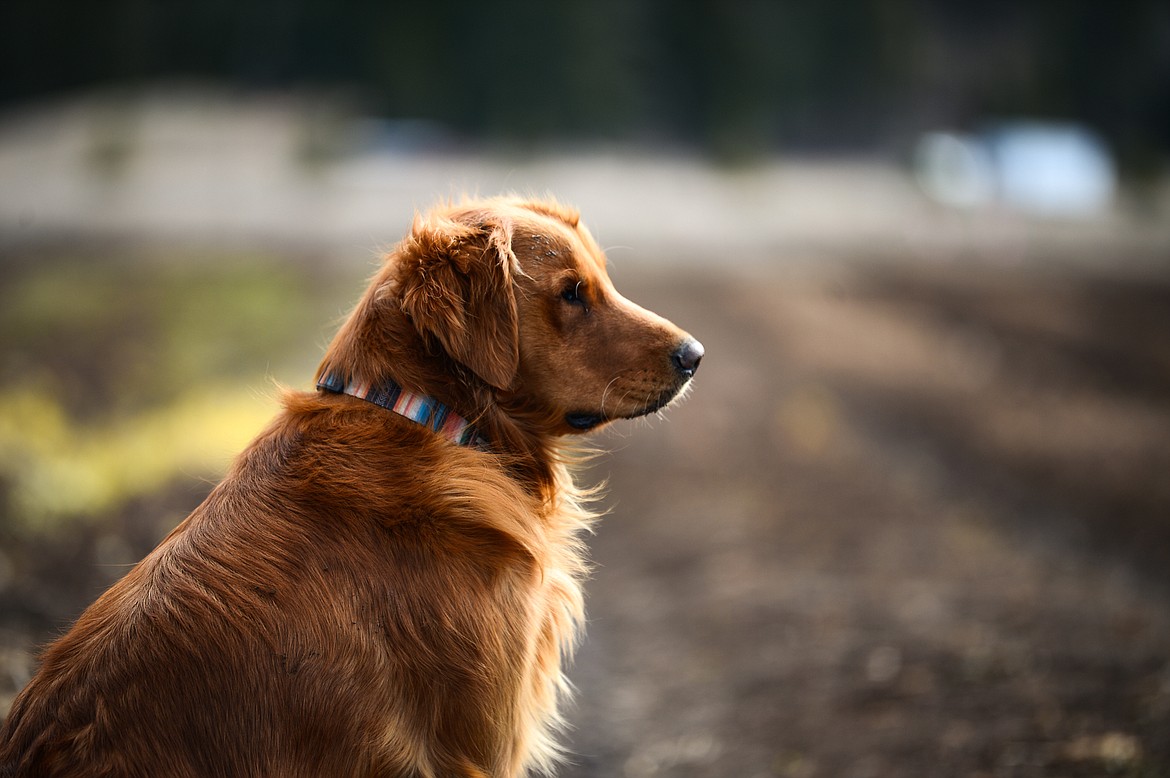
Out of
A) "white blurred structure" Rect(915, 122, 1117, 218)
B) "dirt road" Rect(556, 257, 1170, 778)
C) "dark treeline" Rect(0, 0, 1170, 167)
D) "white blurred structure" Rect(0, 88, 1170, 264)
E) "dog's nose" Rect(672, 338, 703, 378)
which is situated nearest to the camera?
"dog's nose" Rect(672, 338, 703, 378)

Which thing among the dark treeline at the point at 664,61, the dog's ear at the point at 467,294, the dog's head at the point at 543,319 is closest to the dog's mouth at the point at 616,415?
the dog's head at the point at 543,319

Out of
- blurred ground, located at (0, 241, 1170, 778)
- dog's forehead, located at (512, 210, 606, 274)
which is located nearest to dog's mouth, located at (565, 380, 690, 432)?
dog's forehead, located at (512, 210, 606, 274)

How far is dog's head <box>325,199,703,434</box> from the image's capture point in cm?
271

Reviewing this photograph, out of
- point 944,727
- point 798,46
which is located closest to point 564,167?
point 798,46

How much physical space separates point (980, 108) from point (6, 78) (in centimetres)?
2376

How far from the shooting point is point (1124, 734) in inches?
165

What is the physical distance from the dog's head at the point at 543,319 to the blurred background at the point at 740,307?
1454 mm

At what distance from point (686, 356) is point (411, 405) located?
0.84 m

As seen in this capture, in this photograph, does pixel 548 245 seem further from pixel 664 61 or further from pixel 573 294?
pixel 664 61

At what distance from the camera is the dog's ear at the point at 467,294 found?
8.64 ft

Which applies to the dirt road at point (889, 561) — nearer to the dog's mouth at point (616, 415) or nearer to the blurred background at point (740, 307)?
the blurred background at point (740, 307)

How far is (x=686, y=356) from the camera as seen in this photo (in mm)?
2865

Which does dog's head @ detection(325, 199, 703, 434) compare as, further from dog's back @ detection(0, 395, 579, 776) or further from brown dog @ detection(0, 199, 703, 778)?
dog's back @ detection(0, 395, 579, 776)

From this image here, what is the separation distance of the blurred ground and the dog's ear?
143 centimetres
